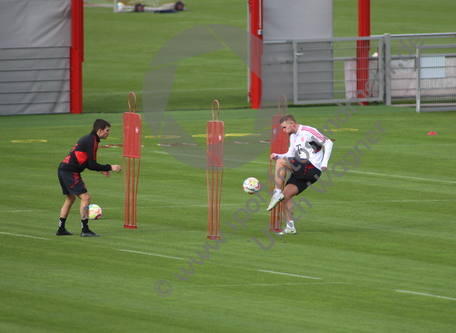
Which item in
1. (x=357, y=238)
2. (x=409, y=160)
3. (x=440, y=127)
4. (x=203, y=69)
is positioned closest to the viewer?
(x=357, y=238)

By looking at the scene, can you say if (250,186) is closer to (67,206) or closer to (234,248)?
(234,248)

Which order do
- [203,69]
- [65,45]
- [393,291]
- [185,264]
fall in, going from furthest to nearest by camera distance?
1. [203,69]
2. [65,45]
3. [185,264]
4. [393,291]

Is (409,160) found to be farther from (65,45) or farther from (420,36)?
(65,45)

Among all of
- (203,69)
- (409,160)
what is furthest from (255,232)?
(203,69)

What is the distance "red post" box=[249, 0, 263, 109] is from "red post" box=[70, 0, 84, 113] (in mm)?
6219

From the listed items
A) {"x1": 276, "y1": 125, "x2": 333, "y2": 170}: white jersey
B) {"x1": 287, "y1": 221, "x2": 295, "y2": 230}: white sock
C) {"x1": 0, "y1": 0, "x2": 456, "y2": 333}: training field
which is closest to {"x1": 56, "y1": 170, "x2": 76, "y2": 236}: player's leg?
{"x1": 0, "y1": 0, "x2": 456, "y2": 333}: training field

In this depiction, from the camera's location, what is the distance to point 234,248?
38.9 feet

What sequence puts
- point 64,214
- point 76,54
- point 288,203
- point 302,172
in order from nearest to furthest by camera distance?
point 64,214 → point 302,172 → point 288,203 → point 76,54

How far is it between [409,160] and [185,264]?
10.4 metres

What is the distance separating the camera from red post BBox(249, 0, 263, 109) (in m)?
29.6

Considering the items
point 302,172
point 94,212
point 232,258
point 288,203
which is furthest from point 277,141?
point 94,212

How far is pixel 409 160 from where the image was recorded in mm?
19844

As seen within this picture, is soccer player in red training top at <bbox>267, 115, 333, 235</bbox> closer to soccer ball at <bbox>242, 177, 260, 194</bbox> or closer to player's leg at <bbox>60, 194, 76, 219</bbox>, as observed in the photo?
soccer ball at <bbox>242, 177, 260, 194</bbox>

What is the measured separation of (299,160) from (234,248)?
1.90m
